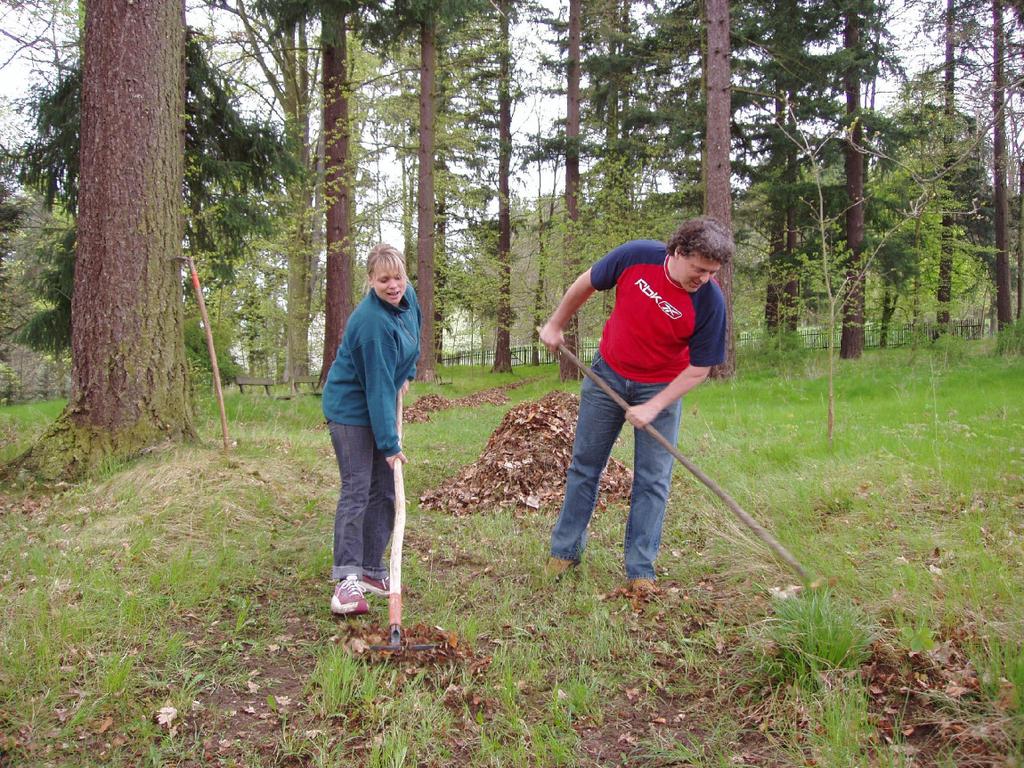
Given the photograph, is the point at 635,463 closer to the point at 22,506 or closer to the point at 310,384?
the point at 22,506

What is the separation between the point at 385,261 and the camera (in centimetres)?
335

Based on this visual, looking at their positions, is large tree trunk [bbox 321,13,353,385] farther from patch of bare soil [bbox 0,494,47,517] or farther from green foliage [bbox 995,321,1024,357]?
green foliage [bbox 995,321,1024,357]

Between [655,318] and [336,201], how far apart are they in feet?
37.9

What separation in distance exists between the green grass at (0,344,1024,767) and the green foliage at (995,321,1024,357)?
9745mm

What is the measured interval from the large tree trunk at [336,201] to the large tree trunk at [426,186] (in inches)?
111

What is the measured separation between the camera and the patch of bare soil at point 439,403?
11812 mm

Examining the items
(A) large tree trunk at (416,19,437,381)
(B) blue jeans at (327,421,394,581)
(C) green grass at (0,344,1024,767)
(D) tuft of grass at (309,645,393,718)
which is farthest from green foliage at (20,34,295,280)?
(D) tuft of grass at (309,645,393,718)

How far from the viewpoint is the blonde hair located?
335cm

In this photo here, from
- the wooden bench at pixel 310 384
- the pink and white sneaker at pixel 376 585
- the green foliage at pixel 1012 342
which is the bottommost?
the pink and white sneaker at pixel 376 585

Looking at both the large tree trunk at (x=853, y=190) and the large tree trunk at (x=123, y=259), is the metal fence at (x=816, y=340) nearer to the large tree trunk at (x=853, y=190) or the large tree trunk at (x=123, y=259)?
the large tree trunk at (x=853, y=190)

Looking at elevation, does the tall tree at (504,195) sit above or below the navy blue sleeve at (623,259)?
above

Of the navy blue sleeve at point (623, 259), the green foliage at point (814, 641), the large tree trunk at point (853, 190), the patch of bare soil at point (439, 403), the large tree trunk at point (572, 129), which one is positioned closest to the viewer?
the green foliage at point (814, 641)

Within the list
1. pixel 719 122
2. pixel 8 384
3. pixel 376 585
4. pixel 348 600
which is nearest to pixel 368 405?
pixel 348 600

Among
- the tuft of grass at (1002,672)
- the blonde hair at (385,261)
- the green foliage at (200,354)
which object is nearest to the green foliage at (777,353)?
the green foliage at (200,354)
